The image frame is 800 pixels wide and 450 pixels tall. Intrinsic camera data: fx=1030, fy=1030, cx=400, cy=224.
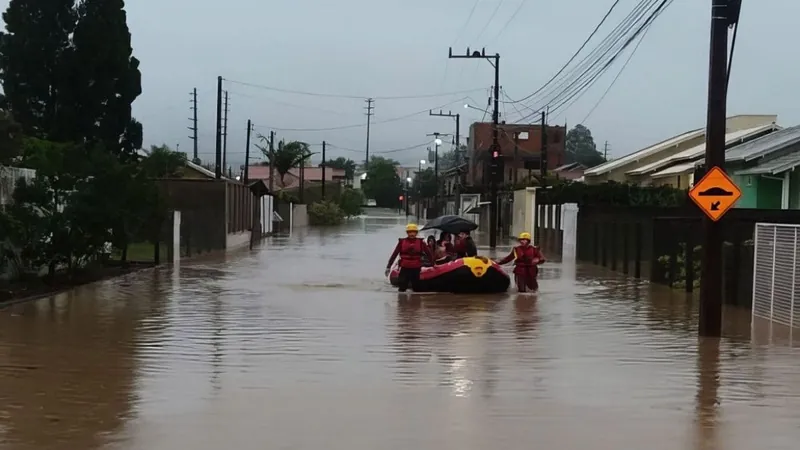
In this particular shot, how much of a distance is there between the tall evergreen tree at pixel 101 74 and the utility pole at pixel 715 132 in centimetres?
2582

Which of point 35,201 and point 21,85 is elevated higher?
point 21,85

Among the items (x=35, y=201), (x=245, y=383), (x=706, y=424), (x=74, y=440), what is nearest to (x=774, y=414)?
(x=706, y=424)

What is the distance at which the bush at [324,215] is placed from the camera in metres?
82.9

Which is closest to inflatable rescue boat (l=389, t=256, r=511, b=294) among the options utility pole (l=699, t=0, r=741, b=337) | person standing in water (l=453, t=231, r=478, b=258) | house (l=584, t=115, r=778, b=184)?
person standing in water (l=453, t=231, r=478, b=258)

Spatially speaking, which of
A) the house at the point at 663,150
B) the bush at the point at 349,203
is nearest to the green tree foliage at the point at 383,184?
the bush at the point at 349,203

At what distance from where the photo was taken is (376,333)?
1470 cm

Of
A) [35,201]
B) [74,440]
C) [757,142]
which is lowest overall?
[74,440]

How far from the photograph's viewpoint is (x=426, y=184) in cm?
13250

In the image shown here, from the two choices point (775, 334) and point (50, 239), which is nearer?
point (775, 334)

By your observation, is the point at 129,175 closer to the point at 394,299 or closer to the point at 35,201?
the point at 35,201

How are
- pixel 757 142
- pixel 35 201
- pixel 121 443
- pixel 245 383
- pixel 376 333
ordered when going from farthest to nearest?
pixel 757 142, pixel 35 201, pixel 376 333, pixel 245 383, pixel 121 443

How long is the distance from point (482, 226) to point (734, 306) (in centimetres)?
5219

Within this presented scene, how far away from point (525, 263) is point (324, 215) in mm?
62870

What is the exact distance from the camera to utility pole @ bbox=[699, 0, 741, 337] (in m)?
13.8
